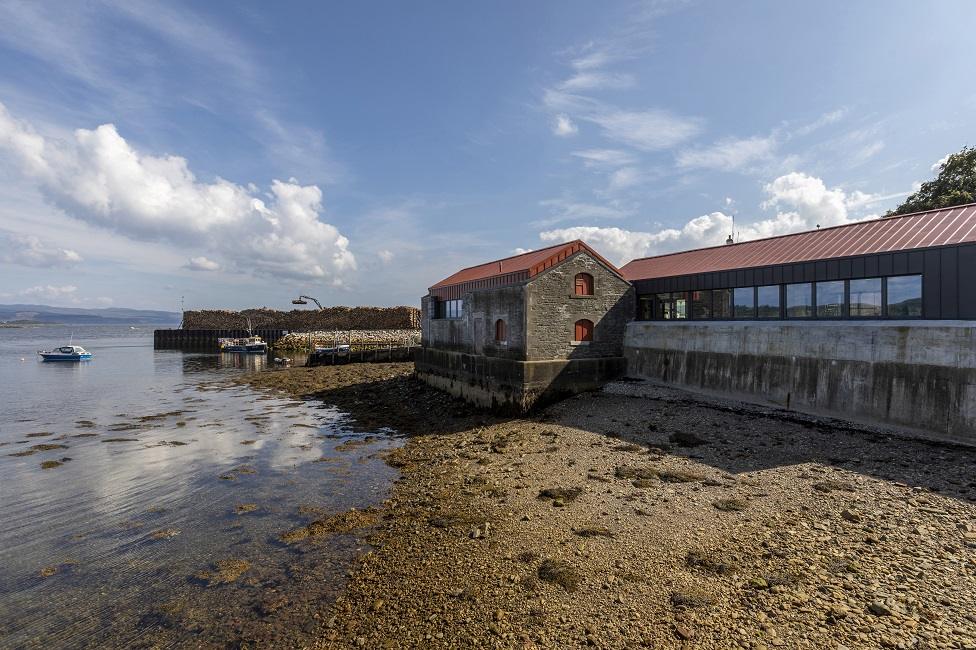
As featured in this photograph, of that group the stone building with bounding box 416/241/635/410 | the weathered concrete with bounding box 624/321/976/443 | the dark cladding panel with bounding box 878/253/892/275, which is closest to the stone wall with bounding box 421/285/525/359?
the stone building with bounding box 416/241/635/410

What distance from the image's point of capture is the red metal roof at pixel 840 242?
1698cm

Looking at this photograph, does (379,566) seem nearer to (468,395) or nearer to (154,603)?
(154,603)

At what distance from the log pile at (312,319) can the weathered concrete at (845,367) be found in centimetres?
6731

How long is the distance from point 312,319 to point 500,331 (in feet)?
267

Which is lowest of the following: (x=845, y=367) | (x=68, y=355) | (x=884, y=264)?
(x=68, y=355)

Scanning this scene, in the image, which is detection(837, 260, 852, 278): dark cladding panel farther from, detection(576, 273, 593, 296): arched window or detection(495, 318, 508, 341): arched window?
detection(495, 318, 508, 341): arched window

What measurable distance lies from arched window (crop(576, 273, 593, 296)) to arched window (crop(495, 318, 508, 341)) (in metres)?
4.29

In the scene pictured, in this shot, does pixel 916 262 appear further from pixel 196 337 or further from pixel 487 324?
pixel 196 337

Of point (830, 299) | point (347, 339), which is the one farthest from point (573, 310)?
point (347, 339)

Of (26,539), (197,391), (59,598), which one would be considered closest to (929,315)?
(59,598)

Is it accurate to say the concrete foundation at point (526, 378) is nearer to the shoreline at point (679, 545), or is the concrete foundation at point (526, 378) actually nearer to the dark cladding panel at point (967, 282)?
the shoreline at point (679, 545)

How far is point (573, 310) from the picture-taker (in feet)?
81.3

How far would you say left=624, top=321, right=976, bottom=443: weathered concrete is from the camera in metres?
14.8

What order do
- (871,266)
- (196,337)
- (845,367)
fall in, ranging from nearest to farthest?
(845,367) → (871,266) → (196,337)
